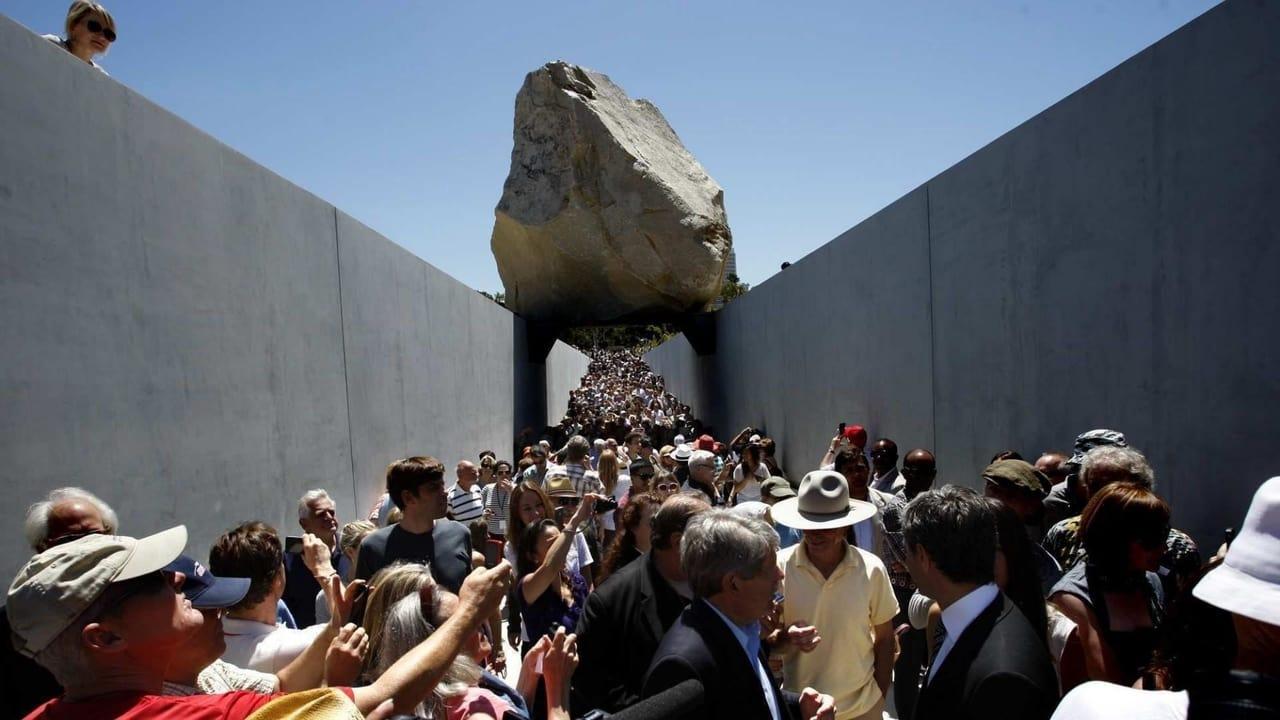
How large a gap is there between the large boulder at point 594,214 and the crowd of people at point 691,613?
12801 millimetres

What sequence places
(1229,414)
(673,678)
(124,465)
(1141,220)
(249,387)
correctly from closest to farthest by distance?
1. (673,678)
2. (124,465)
3. (1229,414)
4. (1141,220)
5. (249,387)

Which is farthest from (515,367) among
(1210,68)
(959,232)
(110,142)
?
(1210,68)

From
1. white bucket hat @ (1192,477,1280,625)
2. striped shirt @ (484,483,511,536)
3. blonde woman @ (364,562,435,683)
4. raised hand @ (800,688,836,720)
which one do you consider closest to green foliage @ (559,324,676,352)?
striped shirt @ (484,483,511,536)

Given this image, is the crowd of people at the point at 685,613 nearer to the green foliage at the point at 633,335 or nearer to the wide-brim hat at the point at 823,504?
the wide-brim hat at the point at 823,504

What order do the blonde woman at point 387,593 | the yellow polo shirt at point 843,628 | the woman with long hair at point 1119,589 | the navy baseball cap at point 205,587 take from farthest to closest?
the yellow polo shirt at point 843,628 → the woman with long hair at point 1119,589 → the blonde woman at point 387,593 → the navy baseball cap at point 205,587

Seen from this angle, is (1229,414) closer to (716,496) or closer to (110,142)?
(716,496)

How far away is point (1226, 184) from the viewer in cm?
402

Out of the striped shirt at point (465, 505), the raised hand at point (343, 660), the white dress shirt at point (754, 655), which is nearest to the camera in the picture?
the raised hand at point (343, 660)

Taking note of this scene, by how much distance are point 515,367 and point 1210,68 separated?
1279 cm

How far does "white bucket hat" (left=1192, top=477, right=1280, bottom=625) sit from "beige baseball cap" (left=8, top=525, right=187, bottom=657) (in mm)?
2110

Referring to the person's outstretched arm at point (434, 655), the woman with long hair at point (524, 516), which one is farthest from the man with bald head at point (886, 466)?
the person's outstretched arm at point (434, 655)

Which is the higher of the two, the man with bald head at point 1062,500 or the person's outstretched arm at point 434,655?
the person's outstretched arm at point 434,655

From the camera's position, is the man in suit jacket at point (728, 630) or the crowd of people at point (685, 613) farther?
the man in suit jacket at point (728, 630)

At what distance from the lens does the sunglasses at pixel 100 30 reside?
436cm
